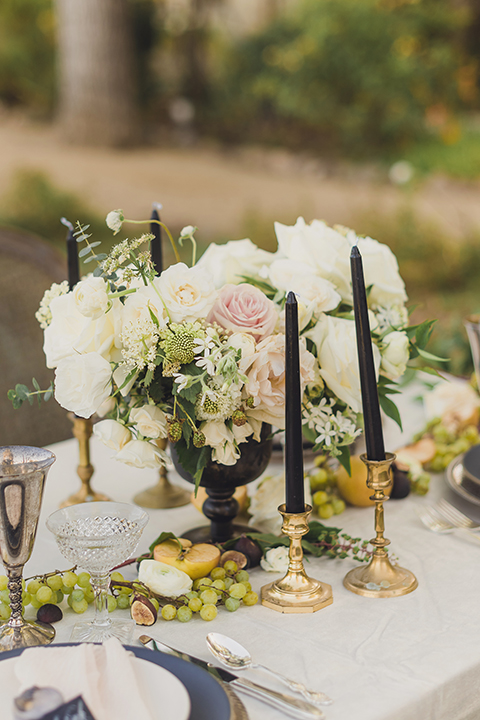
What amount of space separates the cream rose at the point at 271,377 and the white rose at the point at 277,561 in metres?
0.15

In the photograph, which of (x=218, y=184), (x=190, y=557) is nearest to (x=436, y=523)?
(x=190, y=557)

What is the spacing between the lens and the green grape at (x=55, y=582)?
756 mm

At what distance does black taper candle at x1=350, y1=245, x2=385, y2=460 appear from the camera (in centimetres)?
76

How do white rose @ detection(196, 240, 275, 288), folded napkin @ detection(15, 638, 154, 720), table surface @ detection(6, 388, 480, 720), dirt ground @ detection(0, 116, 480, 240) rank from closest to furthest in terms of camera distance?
1. folded napkin @ detection(15, 638, 154, 720)
2. table surface @ detection(6, 388, 480, 720)
3. white rose @ detection(196, 240, 275, 288)
4. dirt ground @ detection(0, 116, 480, 240)

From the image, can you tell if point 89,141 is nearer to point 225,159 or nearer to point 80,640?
point 225,159

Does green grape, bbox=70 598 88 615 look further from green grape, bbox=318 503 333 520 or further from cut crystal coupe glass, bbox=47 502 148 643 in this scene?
green grape, bbox=318 503 333 520

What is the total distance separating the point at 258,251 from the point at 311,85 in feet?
15.0

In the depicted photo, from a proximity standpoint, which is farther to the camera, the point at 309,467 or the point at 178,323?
the point at 309,467

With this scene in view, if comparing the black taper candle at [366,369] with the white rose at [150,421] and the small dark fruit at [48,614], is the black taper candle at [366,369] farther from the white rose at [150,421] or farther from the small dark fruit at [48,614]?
the small dark fruit at [48,614]

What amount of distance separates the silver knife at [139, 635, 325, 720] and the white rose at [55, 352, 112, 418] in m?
0.25

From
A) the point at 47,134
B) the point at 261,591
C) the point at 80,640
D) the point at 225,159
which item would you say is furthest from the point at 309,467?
the point at 225,159

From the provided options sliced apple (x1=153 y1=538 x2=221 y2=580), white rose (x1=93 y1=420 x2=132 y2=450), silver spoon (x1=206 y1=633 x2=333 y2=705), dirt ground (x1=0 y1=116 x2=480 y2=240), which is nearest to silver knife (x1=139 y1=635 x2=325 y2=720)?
silver spoon (x1=206 y1=633 x2=333 y2=705)

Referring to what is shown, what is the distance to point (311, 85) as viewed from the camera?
5141 millimetres

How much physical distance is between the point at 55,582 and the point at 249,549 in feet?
0.71
